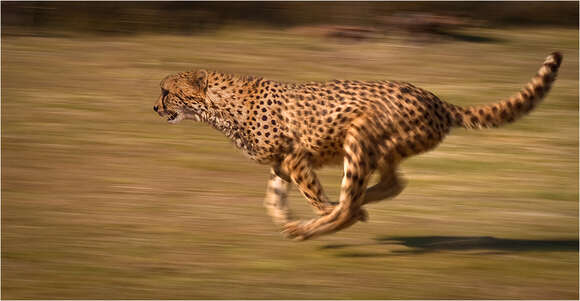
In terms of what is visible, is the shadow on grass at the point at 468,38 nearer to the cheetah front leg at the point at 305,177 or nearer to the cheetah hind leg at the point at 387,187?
the cheetah hind leg at the point at 387,187

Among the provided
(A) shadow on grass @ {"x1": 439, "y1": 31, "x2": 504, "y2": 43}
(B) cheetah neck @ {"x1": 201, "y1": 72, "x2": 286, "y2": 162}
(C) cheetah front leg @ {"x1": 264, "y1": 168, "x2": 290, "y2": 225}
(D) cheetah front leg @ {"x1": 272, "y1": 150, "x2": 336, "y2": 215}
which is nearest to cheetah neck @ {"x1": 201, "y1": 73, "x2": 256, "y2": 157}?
(B) cheetah neck @ {"x1": 201, "y1": 72, "x2": 286, "y2": 162}

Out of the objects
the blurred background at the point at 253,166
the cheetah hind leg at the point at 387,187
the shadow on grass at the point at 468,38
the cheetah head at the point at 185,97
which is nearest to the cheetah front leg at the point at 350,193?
the blurred background at the point at 253,166

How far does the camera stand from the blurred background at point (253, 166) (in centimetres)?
572

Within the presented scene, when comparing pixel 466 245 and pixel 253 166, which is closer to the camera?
pixel 466 245

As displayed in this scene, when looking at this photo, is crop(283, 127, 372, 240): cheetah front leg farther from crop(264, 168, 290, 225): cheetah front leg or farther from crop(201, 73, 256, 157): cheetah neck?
crop(201, 73, 256, 157): cheetah neck

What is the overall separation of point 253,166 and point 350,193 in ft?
8.47

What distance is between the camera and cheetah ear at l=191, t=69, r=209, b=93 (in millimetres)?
6047

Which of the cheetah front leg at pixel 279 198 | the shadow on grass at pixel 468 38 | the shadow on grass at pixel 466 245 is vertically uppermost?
the shadow on grass at pixel 468 38

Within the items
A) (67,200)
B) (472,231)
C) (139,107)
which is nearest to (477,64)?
(139,107)

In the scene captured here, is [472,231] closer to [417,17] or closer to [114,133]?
[114,133]

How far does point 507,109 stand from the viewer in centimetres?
604

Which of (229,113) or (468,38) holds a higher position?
(468,38)

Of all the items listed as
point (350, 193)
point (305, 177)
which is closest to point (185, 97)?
point (305, 177)

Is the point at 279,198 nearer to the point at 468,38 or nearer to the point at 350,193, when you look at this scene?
the point at 350,193
